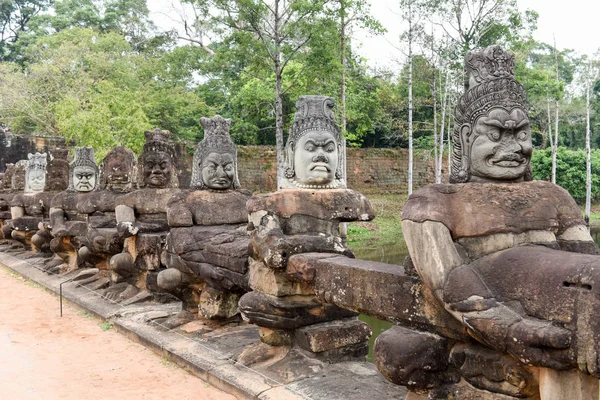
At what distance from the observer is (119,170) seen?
7.19 m

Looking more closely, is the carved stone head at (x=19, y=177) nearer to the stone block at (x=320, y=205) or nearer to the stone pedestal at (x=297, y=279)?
the stone pedestal at (x=297, y=279)

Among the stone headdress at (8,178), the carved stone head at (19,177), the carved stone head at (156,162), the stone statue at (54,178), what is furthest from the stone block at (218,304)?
the stone headdress at (8,178)

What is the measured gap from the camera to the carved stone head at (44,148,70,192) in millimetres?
9648

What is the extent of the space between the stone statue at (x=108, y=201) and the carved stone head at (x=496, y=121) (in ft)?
17.8

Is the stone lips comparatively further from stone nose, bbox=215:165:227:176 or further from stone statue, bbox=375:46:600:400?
stone nose, bbox=215:165:227:176

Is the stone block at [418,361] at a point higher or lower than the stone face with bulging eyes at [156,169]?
lower

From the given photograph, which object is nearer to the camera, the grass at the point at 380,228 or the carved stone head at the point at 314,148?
the carved stone head at the point at 314,148

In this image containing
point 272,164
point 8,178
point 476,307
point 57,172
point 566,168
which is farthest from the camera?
point 566,168

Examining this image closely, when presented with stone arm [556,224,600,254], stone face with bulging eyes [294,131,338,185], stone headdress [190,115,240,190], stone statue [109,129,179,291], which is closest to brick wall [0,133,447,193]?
stone statue [109,129,179,291]

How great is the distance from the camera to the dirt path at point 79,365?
13.1 feet

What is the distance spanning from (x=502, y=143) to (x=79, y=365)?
407 centimetres

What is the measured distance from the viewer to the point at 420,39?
16156 mm

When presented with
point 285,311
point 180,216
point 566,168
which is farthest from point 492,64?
point 566,168

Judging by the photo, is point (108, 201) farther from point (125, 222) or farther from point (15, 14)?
point (15, 14)
